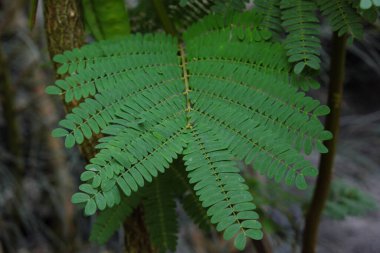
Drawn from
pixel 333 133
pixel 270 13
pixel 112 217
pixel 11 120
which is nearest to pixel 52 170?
pixel 11 120

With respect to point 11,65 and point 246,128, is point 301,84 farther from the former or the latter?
point 11,65

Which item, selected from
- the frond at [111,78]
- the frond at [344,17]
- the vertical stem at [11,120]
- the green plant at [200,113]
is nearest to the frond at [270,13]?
the green plant at [200,113]

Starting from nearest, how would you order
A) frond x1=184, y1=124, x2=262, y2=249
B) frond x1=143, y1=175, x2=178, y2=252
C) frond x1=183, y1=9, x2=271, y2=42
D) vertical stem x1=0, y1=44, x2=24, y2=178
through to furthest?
1. frond x1=184, y1=124, x2=262, y2=249
2. frond x1=183, y1=9, x2=271, y2=42
3. frond x1=143, y1=175, x2=178, y2=252
4. vertical stem x1=0, y1=44, x2=24, y2=178

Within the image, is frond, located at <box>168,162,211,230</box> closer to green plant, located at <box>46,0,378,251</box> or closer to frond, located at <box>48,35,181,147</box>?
green plant, located at <box>46,0,378,251</box>

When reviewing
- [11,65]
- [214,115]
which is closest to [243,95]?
[214,115]

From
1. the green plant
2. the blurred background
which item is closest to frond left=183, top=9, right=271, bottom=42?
the green plant

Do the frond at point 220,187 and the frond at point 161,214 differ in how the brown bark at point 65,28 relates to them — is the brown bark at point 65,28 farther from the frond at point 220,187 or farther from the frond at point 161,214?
the frond at point 220,187
